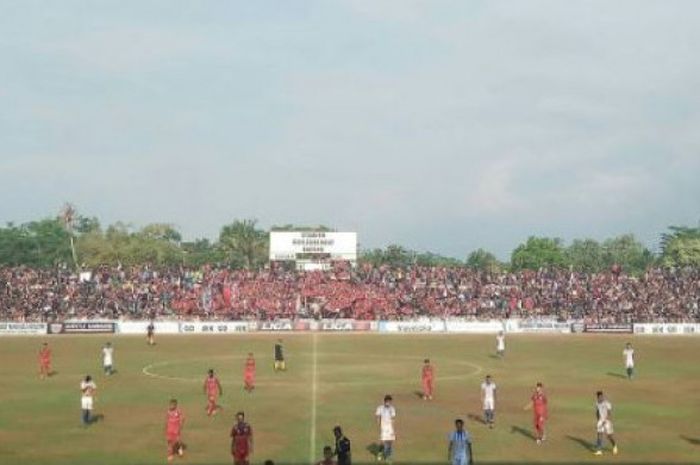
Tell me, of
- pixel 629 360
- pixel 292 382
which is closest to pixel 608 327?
pixel 629 360

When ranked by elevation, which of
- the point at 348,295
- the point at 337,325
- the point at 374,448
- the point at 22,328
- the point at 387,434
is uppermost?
the point at 348,295

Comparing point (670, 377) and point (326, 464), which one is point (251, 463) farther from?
point (670, 377)

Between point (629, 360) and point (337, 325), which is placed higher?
point (337, 325)

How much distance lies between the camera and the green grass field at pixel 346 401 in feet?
78.7

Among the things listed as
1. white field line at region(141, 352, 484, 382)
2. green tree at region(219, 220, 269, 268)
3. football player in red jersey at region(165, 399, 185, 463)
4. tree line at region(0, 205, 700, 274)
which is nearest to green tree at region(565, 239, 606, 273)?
tree line at region(0, 205, 700, 274)

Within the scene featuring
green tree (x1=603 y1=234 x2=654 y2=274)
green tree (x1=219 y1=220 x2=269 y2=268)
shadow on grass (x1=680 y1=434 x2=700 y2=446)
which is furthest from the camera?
green tree (x1=603 y1=234 x2=654 y2=274)

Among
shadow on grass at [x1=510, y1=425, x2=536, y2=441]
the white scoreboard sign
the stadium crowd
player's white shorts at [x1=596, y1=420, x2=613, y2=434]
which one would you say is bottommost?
shadow on grass at [x1=510, y1=425, x2=536, y2=441]

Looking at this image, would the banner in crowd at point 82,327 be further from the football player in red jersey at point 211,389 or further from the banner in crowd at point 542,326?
the football player in red jersey at point 211,389

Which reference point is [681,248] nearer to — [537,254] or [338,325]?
[537,254]

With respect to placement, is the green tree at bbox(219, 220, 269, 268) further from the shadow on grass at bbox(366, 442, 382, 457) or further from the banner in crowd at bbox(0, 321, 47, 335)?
the shadow on grass at bbox(366, 442, 382, 457)

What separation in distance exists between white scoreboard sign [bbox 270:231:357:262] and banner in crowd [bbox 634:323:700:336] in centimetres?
3588

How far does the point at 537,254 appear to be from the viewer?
6211 inches

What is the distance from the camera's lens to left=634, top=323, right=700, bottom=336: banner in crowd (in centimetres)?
7238

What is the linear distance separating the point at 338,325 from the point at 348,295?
9696 mm
